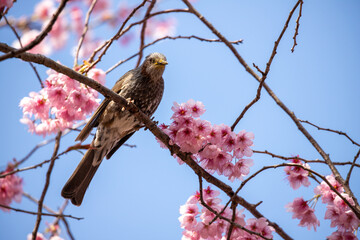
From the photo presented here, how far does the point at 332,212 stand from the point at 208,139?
3.01ft

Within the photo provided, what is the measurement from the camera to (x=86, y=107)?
2807 millimetres

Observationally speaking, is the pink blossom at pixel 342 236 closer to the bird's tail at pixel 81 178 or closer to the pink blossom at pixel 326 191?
the pink blossom at pixel 326 191

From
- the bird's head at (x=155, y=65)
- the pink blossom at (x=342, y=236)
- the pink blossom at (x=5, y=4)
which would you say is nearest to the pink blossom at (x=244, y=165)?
the pink blossom at (x=342, y=236)

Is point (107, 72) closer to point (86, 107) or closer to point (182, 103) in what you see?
point (86, 107)

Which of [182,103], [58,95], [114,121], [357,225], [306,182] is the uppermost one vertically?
[114,121]

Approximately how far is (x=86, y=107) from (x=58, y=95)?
0.23 m

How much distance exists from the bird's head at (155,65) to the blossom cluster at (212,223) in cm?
137

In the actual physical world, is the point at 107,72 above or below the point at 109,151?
above

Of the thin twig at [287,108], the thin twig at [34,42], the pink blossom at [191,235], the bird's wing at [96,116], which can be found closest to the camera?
the thin twig at [34,42]

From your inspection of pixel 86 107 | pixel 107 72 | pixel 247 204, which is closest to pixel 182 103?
pixel 247 204

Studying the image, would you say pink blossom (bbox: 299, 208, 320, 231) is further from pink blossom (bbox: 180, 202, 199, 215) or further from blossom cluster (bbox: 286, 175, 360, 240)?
pink blossom (bbox: 180, 202, 199, 215)

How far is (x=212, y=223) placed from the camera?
7.47 feet

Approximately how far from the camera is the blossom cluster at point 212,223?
220 cm

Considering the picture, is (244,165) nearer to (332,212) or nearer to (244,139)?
(244,139)
